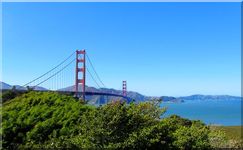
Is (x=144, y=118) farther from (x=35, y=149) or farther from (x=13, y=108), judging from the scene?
(x=13, y=108)

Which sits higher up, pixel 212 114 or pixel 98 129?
pixel 98 129

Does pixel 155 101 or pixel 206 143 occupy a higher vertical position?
pixel 155 101

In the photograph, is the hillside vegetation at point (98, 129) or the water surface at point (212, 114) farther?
the water surface at point (212, 114)

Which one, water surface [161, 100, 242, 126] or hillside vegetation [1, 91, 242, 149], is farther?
water surface [161, 100, 242, 126]

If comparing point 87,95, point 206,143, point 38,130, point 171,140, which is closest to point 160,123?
point 171,140

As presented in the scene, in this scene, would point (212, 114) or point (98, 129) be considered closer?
point (98, 129)

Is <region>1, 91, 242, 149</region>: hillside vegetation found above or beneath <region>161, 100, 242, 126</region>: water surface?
above

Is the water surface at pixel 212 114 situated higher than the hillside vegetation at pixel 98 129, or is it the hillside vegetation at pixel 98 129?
the hillside vegetation at pixel 98 129

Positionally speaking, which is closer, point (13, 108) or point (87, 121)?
point (87, 121)
